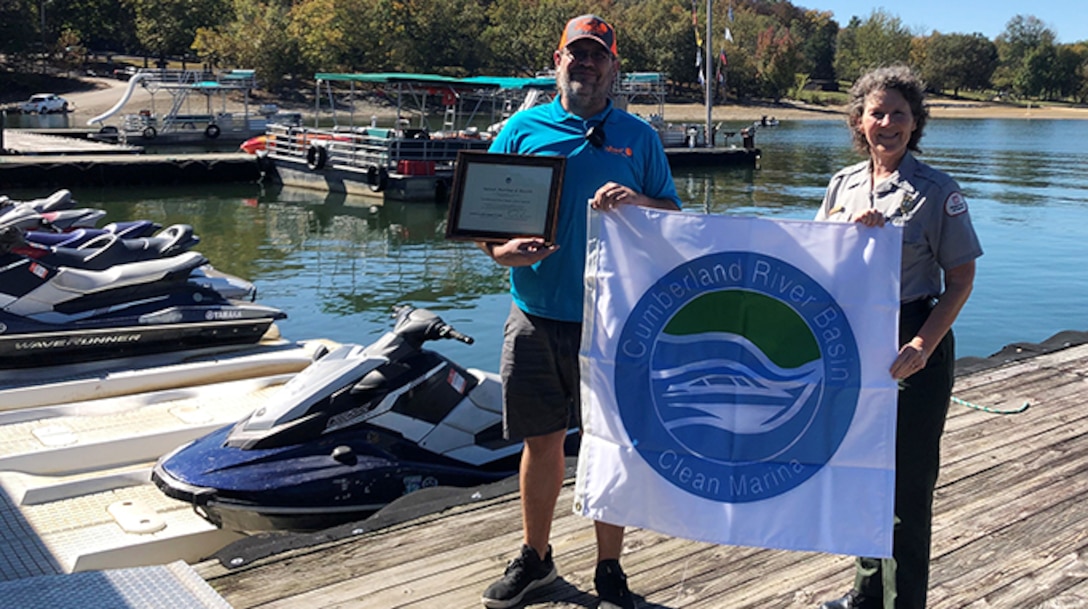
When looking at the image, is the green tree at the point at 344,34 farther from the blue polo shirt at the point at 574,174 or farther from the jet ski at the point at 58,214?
the blue polo shirt at the point at 574,174

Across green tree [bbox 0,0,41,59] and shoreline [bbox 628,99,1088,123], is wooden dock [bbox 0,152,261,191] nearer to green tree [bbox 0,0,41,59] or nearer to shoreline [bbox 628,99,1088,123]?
shoreline [bbox 628,99,1088,123]

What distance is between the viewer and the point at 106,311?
8.36m

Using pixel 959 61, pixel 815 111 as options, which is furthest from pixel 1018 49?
pixel 815 111

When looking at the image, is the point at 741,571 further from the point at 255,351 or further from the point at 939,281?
the point at 255,351

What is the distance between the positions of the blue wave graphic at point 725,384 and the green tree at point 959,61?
128 metres

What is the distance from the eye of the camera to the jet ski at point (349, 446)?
4719 millimetres

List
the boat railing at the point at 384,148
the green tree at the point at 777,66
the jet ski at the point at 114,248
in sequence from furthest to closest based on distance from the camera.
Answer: the green tree at the point at 777,66, the boat railing at the point at 384,148, the jet ski at the point at 114,248

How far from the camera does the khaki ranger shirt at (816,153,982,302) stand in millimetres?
2705

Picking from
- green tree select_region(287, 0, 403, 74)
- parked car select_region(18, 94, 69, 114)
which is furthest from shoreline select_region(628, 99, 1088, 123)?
parked car select_region(18, 94, 69, 114)

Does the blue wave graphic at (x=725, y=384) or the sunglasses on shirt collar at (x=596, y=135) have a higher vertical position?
the sunglasses on shirt collar at (x=596, y=135)

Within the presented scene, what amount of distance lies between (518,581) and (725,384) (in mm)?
999

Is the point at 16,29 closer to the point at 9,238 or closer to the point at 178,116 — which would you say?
the point at 178,116

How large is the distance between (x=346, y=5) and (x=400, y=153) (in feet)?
194

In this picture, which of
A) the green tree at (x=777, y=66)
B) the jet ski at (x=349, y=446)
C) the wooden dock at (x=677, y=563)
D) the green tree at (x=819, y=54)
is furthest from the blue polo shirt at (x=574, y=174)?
the green tree at (x=819, y=54)
